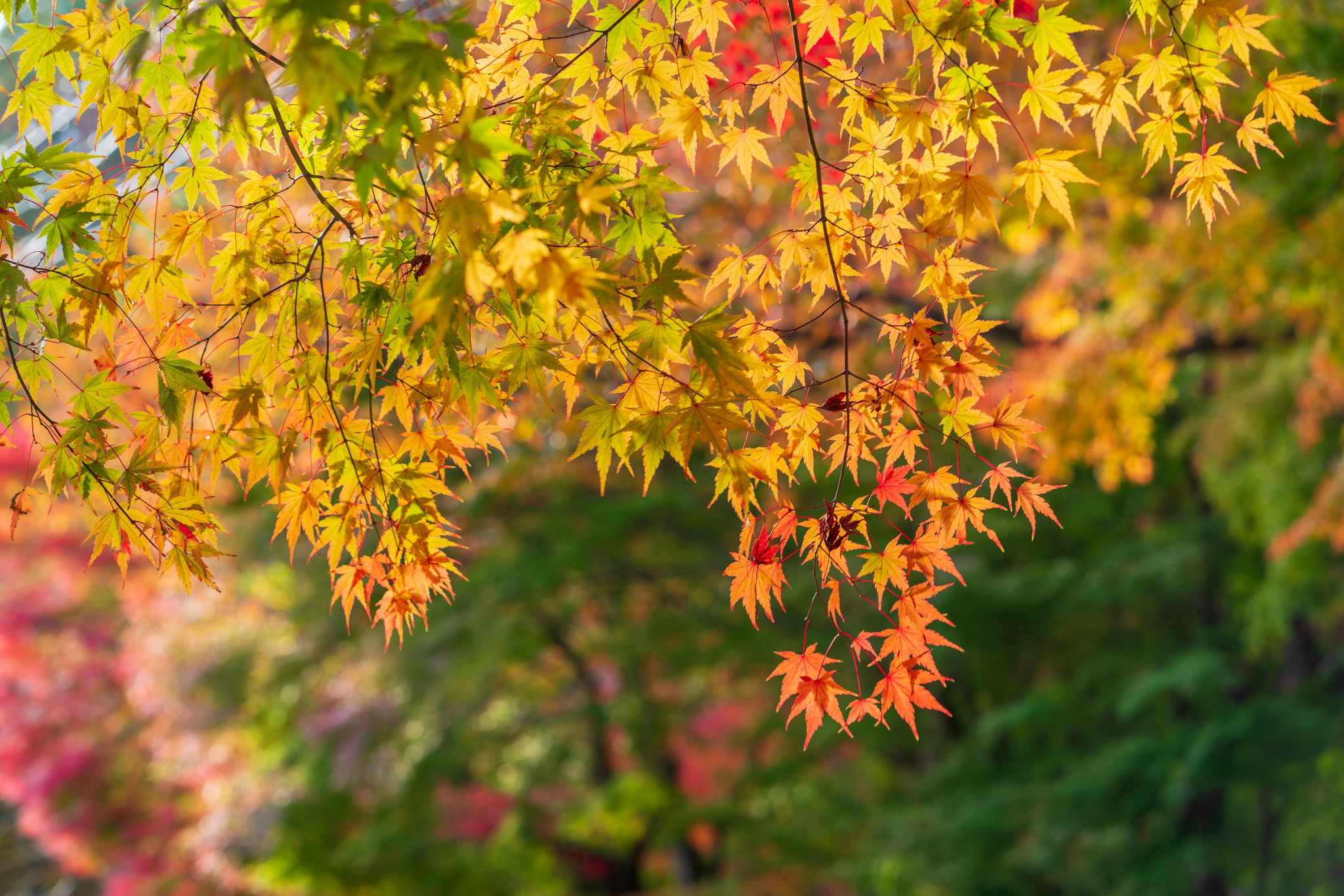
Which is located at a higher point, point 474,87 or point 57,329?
point 474,87

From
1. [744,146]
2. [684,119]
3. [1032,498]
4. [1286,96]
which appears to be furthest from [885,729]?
[684,119]

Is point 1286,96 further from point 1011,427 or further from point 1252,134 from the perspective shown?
point 1011,427

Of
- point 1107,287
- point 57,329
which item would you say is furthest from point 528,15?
point 1107,287

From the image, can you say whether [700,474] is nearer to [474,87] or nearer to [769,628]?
[769,628]

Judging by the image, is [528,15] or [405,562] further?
[405,562]

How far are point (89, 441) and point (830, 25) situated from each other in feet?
4.51

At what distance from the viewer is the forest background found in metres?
6.75

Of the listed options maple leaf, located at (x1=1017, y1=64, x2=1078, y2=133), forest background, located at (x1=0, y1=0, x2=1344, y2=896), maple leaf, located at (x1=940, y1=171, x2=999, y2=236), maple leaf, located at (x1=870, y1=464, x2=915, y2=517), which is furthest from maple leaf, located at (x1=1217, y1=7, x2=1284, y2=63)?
forest background, located at (x1=0, y1=0, x2=1344, y2=896)

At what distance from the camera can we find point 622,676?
9867mm

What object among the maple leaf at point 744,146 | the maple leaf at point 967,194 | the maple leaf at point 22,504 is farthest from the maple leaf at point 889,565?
the maple leaf at point 22,504

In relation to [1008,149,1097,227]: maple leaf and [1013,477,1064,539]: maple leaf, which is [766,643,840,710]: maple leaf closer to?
[1013,477,1064,539]: maple leaf

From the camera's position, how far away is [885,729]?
937 cm

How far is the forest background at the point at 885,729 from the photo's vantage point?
22.2 ft

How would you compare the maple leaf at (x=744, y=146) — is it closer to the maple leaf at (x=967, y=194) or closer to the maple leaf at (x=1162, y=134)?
the maple leaf at (x=967, y=194)
